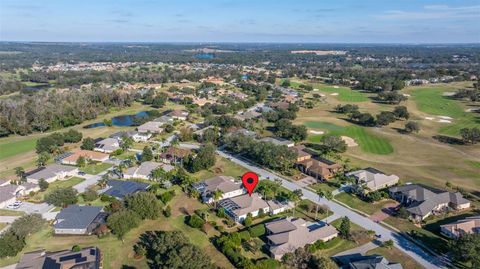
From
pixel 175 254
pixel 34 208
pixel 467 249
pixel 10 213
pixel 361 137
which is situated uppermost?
pixel 175 254

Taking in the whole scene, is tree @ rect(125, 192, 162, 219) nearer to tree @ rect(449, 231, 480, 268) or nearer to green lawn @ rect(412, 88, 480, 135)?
tree @ rect(449, 231, 480, 268)

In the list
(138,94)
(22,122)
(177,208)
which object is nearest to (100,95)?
(138,94)

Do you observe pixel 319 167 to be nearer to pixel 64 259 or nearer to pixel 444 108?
pixel 64 259

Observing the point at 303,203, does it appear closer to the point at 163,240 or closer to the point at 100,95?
the point at 163,240

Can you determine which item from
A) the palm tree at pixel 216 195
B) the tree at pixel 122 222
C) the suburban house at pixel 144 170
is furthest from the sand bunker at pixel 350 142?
the tree at pixel 122 222

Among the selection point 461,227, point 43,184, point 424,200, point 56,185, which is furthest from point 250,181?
point 43,184

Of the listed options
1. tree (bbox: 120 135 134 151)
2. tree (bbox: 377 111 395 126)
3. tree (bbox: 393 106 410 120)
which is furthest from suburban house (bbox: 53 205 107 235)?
tree (bbox: 393 106 410 120)
